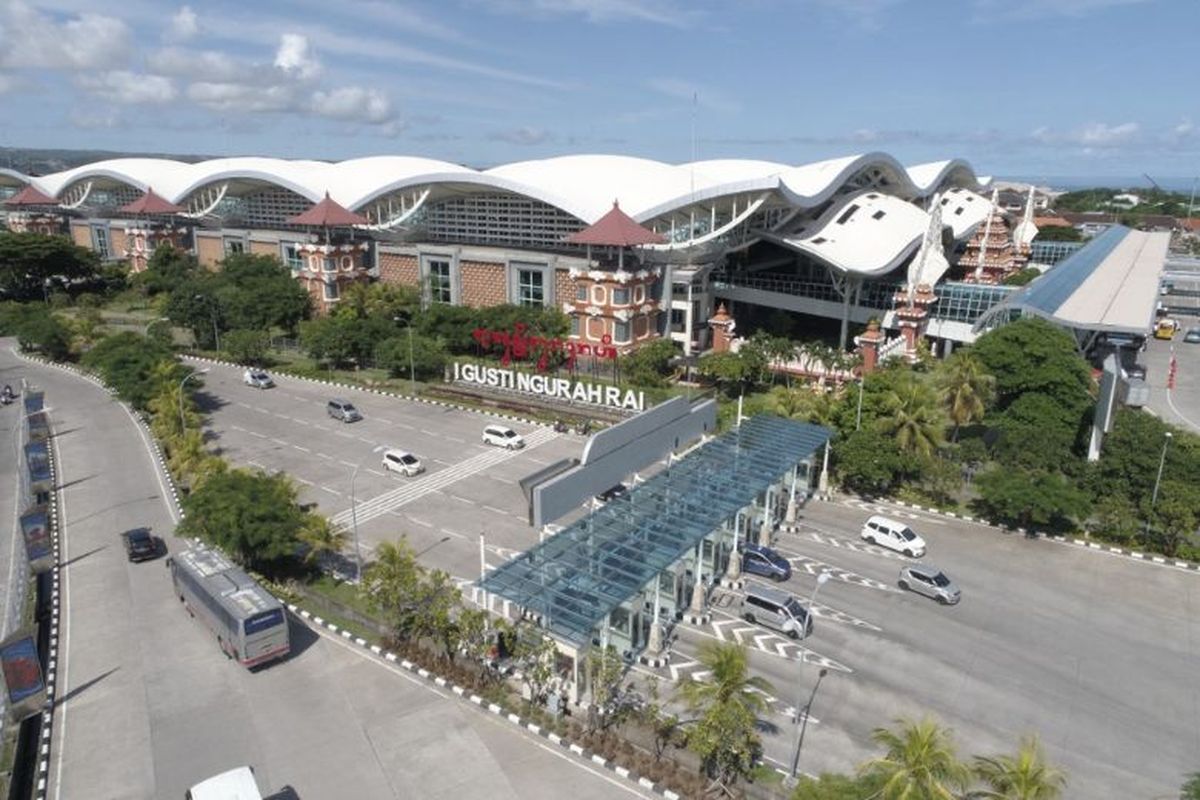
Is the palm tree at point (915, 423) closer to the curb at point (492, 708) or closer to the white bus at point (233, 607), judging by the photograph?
the curb at point (492, 708)

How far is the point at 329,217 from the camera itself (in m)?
82.8

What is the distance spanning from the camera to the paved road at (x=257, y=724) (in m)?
22.5

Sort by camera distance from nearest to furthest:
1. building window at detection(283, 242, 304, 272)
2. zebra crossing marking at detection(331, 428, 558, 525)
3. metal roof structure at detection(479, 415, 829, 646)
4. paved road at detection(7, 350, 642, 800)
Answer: paved road at detection(7, 350, 642, 800)
metal roof structure at detection(479, 415, 829, 646)
zebra crossing marking at detection(331, 428, 558, 525)
building window at detection(283, 242, 304, 272)

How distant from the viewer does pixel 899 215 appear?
82.6 m

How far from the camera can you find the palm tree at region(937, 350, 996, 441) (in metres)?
46.2

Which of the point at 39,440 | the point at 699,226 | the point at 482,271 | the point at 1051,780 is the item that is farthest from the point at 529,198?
the point at 1051,780

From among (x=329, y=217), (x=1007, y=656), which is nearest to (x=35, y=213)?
(x=329, y=217)

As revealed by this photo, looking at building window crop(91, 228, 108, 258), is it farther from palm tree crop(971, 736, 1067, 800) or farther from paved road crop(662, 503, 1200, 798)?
palm tree crop(971, 736, 1067, 800)

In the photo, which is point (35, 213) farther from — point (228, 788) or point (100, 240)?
point (228, 788)

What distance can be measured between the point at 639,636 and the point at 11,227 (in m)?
153

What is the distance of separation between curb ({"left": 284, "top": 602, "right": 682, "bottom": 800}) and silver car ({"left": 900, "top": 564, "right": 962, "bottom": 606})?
16372mm

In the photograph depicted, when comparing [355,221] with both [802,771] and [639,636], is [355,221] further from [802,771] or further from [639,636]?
[802,771]

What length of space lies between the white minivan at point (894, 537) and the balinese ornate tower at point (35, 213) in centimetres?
14117

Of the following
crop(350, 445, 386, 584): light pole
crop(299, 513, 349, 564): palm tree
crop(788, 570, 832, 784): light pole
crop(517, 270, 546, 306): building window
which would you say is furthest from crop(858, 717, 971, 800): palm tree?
crop(517, 270, 546, 306): building window
